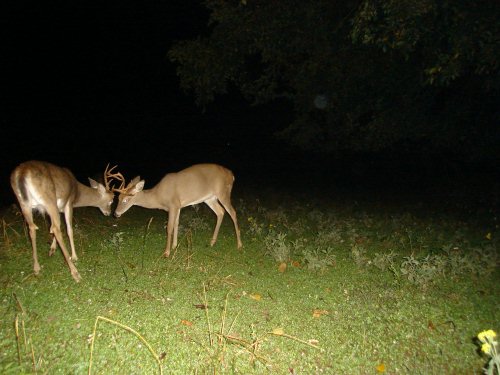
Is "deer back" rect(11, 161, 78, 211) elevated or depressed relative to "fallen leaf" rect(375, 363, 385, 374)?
elevated

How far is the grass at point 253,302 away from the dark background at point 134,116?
16.3ft

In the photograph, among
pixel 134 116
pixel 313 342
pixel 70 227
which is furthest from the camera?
pixel 134 116

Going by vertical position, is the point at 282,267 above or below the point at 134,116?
above

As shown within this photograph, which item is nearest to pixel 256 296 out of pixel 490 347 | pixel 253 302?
pixel 253 302

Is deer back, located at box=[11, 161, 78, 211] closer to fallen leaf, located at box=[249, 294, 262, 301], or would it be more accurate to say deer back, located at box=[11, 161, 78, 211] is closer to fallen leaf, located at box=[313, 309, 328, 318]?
fallen leaf, located at box=[249, 294, 262, 301]

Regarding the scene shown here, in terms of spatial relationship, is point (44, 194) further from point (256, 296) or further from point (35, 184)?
point (256, 296)

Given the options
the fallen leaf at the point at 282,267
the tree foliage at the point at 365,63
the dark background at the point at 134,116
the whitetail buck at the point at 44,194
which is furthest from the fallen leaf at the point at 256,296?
the dark background at the point at 134,116

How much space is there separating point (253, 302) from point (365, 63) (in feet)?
25.1

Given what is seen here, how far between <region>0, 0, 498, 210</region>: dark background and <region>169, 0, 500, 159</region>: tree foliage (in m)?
1.57

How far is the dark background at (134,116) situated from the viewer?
14.7 meters

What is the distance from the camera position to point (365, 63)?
10.6m

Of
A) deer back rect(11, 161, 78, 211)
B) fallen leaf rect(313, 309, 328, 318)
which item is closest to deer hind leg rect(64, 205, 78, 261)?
deer back rect(11, 161, 78, 211)

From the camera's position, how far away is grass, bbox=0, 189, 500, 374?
3801 mm

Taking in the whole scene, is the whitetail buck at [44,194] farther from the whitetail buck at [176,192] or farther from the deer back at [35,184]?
the whitetail buck at [176,192]
